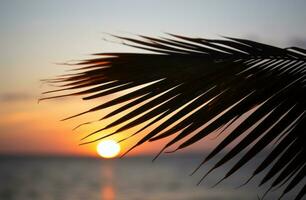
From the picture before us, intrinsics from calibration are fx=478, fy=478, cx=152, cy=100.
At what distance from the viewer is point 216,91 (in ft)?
5.26

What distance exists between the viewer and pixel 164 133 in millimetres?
1528

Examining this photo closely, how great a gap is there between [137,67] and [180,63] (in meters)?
0.15

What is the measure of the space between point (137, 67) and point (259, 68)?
0.41m

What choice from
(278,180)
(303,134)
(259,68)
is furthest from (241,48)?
(278,180)

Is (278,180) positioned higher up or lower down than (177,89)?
lower down

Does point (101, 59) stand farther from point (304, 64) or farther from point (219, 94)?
point (304, 64)

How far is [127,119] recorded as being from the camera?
61.0 inches

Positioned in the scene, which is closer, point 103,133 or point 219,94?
point 103,133

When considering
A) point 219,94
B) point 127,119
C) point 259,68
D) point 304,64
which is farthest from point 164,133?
point 304,64

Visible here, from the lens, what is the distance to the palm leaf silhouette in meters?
1.52

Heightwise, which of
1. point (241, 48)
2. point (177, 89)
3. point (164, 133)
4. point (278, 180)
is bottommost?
point (278, 180)

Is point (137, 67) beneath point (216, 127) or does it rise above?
above

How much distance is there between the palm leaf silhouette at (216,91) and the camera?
5.00 feet

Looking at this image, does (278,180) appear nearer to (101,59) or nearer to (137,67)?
(137,67)
